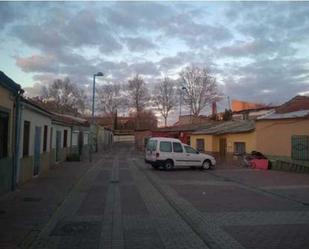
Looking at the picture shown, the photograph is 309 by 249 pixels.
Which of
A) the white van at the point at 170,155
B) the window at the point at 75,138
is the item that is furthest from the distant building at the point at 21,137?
the window at the point at 75,138

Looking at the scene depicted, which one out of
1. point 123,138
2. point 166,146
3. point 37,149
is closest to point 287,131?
point 166,146

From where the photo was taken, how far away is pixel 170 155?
29.8m

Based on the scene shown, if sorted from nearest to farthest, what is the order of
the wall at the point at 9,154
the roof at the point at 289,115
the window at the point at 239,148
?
the wall at the point at 9,154
the roof at the point at 289,115
the window at the point at 239,148

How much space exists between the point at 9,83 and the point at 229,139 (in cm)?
2443

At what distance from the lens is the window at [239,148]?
34.4 metres

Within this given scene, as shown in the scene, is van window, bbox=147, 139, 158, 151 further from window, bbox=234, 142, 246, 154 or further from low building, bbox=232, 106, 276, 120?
low building, bbox=232, 106, 276, 120

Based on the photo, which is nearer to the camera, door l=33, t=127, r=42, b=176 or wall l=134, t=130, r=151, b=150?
door l=33, t=127, r=42, b=176

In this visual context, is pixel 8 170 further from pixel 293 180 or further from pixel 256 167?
pixel 256 167

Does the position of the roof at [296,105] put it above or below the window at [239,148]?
above

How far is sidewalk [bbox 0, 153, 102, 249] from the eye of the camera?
30.8ft

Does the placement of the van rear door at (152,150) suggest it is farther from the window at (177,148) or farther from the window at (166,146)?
the window at (177,148)

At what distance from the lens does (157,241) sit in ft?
29.2

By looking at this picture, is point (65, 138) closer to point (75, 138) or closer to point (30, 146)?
point (75, 138)

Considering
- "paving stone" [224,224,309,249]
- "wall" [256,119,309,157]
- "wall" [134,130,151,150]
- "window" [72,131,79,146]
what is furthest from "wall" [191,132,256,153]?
"wall" [134,130,151,150]
